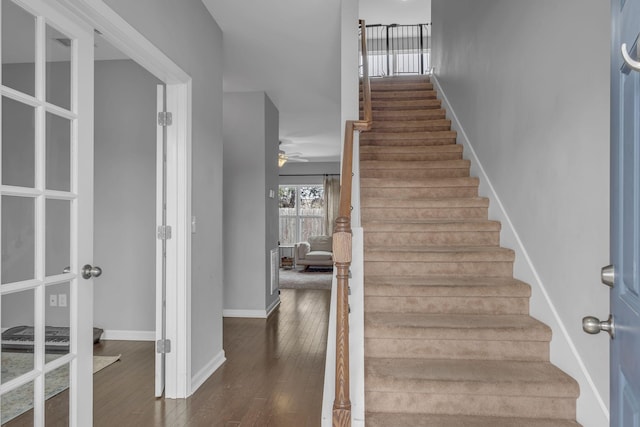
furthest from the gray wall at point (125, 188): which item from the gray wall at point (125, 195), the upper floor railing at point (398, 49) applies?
the upper floor railing at point (398, 49)

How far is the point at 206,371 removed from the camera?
3.13 metres

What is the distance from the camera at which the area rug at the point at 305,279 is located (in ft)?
25.2

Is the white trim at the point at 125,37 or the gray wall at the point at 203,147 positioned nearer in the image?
the white trim at the point at 125,37

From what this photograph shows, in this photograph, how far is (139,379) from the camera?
3.13 metres

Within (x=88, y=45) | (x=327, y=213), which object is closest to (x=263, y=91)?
(x=88, y=45)

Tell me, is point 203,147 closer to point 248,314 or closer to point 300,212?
point 248,314

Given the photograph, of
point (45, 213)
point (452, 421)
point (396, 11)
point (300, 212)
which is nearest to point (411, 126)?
point (452, 421)

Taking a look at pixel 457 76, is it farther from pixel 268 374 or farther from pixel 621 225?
pixel 621 225

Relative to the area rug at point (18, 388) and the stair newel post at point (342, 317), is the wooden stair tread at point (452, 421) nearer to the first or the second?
the stair newel post at point (342, 317)

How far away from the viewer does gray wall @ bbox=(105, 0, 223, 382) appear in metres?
2.71

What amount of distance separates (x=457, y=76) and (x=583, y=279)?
3.02 m

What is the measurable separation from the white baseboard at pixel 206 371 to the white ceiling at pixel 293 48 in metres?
2.81

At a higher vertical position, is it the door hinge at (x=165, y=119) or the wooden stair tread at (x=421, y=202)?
the door hinge at (x=165, y=119)

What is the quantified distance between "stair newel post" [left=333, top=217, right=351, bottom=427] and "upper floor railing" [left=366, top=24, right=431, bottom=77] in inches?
271
